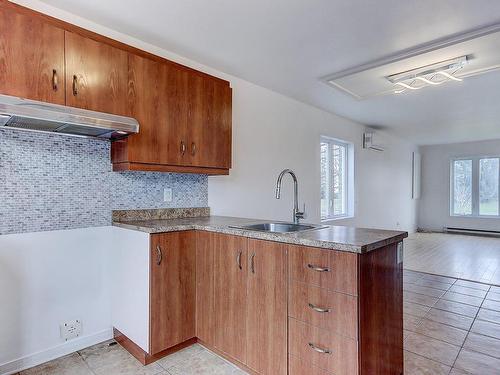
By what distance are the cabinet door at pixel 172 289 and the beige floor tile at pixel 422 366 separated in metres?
1.48

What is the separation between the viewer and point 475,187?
7.67m

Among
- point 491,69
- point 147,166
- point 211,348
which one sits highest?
point 491,69

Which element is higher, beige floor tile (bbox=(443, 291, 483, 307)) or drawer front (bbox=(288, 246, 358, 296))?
drawer front (bbox=(288, 246, 358, 296))

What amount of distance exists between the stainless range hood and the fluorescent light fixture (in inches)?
104

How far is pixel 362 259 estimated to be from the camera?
4.42 ft

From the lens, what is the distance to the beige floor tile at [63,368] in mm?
1878

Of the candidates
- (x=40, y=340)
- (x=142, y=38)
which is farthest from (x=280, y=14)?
(x=40, y=340)

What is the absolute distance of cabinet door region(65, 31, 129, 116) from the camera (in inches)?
70.5

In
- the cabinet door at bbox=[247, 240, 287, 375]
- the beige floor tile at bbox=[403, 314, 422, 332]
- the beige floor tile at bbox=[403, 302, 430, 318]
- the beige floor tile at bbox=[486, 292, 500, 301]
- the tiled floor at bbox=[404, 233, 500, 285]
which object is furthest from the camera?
the tiled floor at bbox=[404, 233, 500, 285]

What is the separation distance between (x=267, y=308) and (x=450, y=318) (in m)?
2.01

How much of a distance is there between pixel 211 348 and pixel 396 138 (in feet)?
20.8

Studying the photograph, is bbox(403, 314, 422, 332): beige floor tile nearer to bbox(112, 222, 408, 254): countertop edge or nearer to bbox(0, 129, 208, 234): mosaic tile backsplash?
bbox(112, 222, 408, 254): countertop edge

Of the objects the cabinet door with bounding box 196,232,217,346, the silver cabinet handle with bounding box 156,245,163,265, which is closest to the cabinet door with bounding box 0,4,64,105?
the silver cabinet handle with bounding box 156,245,163,265

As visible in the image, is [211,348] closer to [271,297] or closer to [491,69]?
[271,297]
